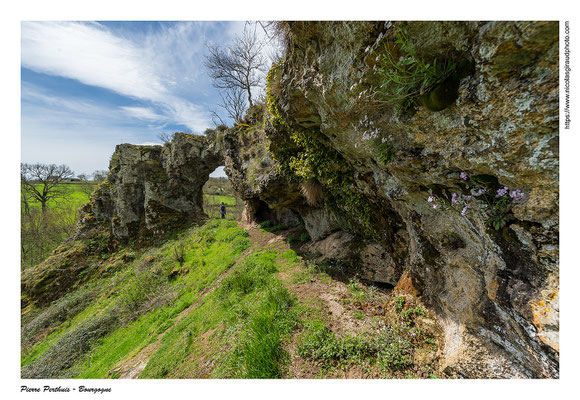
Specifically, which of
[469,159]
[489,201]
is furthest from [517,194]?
[469,159]

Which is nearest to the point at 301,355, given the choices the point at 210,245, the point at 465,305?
the point at 465,305

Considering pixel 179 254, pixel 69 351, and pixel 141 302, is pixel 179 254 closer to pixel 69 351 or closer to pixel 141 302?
pixel 141 302

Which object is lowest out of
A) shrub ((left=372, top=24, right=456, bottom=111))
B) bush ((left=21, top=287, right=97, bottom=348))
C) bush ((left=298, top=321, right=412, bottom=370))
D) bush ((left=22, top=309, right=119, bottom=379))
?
bush ((left=21, top=287, right=97, bottom=348))

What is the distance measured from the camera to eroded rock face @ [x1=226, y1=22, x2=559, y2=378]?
5.98ft

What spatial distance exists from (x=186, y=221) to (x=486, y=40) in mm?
20082

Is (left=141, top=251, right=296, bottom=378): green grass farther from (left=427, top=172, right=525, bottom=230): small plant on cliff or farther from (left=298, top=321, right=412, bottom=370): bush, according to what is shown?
(left=427, top=172, right=525, bottom=230): small plant on cliff

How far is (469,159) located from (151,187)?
20.6m

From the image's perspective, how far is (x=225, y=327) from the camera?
500cm

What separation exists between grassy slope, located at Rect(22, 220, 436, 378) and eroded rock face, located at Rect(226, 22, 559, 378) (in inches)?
43.1

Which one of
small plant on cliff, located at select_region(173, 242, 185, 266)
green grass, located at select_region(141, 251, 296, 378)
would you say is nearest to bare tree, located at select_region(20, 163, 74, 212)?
small plant on cliff, located at select_region(173, 242, 185, 266)

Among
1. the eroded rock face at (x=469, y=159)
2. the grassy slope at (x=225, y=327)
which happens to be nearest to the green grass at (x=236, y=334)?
the grassy slope at (x=225, y=327)

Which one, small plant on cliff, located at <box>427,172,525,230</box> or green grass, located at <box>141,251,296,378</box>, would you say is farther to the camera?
green grass, located at <box>141,251,296,378</box>

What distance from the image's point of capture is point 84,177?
35.6 meters

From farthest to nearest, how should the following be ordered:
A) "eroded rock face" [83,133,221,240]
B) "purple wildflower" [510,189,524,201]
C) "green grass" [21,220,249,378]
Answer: "eroded rock face" [83,133,221,240] < "green grass" [21,220,249,378] < "purple wildflower" [510,189,524,201]
